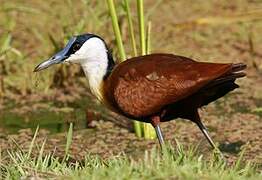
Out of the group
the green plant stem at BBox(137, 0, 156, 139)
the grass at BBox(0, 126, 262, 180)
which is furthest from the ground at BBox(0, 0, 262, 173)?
the grass at BBox(0, 126, 262, 180)

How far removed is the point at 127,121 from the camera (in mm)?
5777

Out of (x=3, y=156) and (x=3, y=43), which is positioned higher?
(x=3, y=43)

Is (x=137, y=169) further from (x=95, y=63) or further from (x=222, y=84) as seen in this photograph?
(x=95, y=63)

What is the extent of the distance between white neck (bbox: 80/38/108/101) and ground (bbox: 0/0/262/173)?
51cm

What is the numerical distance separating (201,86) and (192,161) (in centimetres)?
42

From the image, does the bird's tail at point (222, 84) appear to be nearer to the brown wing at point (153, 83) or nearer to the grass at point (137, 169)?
the brown wing at point (153, 83)

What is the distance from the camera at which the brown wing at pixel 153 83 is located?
13.7ft

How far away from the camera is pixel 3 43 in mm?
6125

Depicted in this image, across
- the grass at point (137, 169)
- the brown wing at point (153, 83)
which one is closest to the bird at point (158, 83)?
the brown wing at point (153, 83)

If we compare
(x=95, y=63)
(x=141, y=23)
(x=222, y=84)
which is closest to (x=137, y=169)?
(x=222, y=84)

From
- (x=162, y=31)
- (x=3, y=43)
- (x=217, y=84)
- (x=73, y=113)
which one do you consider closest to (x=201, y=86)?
(x=217, y=84)

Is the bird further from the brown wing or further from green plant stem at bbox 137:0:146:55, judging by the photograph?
green plant stem at bbox 137:0:146:55

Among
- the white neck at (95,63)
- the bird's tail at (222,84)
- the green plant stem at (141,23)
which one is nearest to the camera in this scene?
the bird's tail at (222,84)

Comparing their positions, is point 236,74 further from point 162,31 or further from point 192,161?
point 162,31
